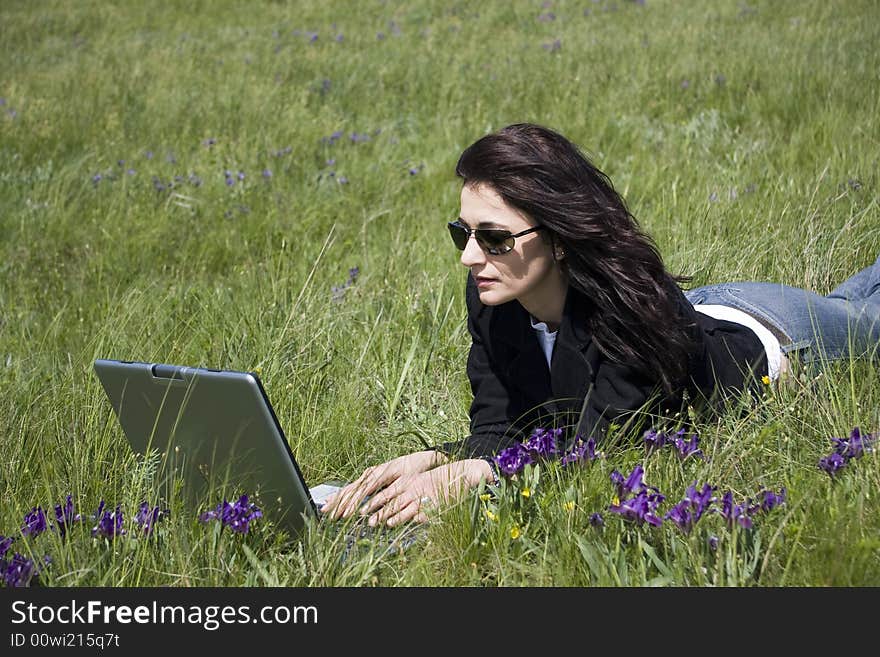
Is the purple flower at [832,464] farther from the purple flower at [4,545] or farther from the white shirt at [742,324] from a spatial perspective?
the purple flower at [4,545]

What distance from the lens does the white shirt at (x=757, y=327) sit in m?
3.17

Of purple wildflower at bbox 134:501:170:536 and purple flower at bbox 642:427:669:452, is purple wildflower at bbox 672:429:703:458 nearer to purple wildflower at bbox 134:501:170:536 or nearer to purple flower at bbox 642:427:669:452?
purple flower at bbox 642:427:669:452

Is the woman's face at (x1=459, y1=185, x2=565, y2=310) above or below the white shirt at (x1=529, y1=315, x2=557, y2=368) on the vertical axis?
above

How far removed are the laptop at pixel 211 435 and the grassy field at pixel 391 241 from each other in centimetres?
10

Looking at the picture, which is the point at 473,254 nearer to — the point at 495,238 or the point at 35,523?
the point at 495,238

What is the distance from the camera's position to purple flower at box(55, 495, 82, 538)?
2.23 meters

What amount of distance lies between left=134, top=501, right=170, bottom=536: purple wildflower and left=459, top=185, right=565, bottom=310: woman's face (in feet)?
3.63

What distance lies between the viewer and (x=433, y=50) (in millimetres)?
9289

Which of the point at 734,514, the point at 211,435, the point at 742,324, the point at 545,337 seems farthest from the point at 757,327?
the point at 211,435

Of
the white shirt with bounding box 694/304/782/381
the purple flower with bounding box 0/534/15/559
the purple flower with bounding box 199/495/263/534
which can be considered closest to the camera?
Answer: the purple flower with bounding box 0/534/15/559

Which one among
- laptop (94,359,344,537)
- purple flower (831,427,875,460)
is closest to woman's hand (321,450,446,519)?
laptop (94,359,344,537)

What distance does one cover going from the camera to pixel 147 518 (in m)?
2.22

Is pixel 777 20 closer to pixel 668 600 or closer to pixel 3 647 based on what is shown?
pixel 668 600

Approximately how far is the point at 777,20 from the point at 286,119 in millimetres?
4868
